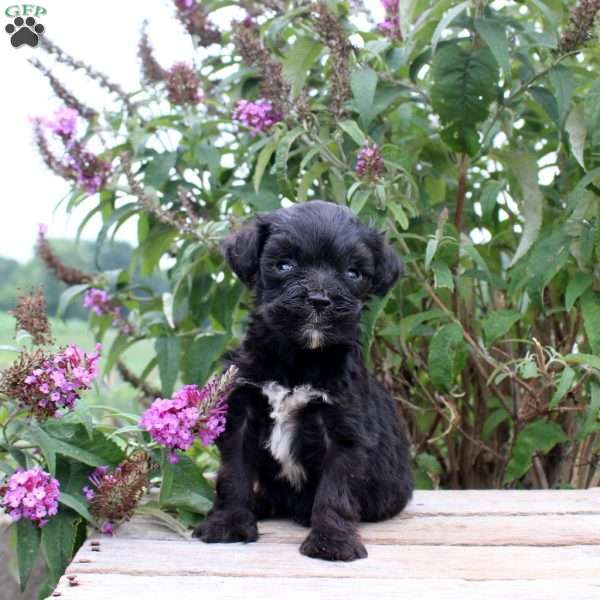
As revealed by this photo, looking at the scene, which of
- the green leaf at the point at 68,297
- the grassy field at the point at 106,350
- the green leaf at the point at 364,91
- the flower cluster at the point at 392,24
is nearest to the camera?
the green leaf at the point at 364,91

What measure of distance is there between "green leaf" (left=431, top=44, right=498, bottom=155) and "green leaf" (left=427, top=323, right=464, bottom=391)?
73 cm

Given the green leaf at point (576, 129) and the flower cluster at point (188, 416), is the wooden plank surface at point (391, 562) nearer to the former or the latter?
the flower cluster at point (188, 416)

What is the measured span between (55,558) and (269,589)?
783 millimetres

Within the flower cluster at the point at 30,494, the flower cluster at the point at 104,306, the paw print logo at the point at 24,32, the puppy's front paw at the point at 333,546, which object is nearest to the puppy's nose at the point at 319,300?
the puppy's front paw at the point at 333,546

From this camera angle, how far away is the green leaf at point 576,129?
353 cm

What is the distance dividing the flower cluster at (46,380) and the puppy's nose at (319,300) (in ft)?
2.18

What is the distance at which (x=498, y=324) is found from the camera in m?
3.69

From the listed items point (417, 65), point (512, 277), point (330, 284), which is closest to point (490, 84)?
point (417, 65)

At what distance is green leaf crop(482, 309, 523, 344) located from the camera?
3.67 metres

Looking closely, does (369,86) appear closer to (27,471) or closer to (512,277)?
(512,277)

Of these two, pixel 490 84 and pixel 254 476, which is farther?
pixel 490 84

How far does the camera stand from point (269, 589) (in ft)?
8.42

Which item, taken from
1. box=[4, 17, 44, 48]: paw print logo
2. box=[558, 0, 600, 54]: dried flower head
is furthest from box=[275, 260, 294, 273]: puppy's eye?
box=[4, 17, 44, 48]: paw print logo

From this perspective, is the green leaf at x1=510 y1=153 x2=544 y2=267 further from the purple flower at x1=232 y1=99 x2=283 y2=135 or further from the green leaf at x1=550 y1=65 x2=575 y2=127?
the purple flower at x1=232 y1=99 x2=283 y2=135
